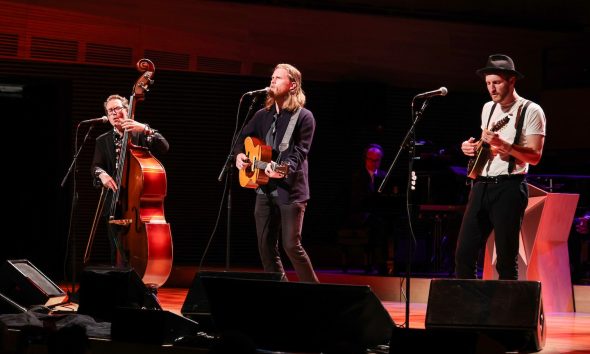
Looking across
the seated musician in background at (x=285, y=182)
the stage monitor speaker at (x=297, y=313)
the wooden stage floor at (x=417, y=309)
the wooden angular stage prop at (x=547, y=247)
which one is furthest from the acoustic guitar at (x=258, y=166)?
the wooden angular stage prop at (x=547, y=247)

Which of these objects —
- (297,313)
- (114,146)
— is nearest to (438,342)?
(297,313)

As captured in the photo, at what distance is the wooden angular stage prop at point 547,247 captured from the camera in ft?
25.1

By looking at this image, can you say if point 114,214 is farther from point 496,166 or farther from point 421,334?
point 421,334

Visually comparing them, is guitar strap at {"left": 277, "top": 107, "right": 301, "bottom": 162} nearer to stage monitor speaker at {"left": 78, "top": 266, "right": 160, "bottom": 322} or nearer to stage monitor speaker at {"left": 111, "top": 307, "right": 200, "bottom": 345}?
stage monitor speaker at {"left": 78, "top": 266, "right": 160, "bottom": 322}

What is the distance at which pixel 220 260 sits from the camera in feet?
38.3

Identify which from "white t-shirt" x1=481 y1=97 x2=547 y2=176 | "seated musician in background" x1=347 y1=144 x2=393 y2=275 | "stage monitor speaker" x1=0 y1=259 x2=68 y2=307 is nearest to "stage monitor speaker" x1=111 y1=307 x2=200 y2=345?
"stage monitor speaker" x1=0 y1=259 x2=68 y2=307

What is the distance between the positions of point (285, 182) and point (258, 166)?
216 mm

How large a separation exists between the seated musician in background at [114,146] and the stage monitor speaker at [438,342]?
3.67m

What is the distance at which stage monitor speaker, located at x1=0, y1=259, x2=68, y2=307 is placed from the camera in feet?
19.6

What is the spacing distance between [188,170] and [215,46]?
1588 mm

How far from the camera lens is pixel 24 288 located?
608 centimetres

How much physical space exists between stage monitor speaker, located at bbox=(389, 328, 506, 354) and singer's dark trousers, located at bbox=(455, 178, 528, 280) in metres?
1.55

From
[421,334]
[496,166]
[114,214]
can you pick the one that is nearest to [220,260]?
[114,214]

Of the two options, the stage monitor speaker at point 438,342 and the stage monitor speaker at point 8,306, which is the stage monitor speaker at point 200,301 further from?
the stage monitor speaker at point 438,342
